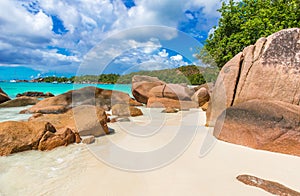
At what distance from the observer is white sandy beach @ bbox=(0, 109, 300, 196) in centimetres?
239

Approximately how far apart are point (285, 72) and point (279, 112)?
1220 millimetres

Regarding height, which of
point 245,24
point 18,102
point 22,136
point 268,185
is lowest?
point 268,185

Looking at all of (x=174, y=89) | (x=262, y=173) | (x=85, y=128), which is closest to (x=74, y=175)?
(x=85, y=128)

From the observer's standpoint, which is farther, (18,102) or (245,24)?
(18,102)

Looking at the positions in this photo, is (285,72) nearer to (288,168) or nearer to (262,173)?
(288,168)

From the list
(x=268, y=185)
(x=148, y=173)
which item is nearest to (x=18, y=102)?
(x=148, y=173)

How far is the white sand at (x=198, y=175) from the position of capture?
235 cm

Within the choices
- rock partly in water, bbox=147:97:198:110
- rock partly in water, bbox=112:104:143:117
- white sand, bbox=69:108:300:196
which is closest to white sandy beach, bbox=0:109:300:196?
white sand, bbox=69:108:300:196

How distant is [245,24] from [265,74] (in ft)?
26.2

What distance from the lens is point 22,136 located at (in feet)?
12.8

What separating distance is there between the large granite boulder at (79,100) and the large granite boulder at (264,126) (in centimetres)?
765

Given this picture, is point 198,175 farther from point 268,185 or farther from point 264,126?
point 264,126

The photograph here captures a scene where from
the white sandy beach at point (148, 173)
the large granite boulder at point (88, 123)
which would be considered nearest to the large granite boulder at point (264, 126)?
the white sandy beach at point (148, 173)

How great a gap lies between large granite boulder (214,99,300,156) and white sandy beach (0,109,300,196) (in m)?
0.18
